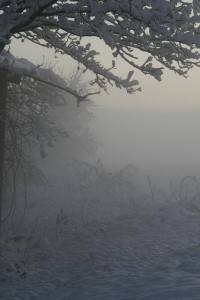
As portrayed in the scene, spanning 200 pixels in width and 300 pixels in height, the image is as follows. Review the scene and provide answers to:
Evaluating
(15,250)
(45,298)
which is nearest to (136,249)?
(15,250)

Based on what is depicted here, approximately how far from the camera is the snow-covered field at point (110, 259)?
18.9 feet

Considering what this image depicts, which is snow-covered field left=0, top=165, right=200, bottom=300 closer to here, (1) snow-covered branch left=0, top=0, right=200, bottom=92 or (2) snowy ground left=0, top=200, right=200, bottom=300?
(2) snowy ground left=0, top=200, right=200, bottom=300

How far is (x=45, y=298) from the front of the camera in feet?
19.1

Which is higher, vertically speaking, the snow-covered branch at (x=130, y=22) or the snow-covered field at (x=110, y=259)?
the snow-covered branch at (x=130, y=22)

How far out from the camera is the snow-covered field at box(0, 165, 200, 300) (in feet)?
18.9

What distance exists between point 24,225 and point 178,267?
228 inches

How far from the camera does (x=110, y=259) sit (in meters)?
7.66

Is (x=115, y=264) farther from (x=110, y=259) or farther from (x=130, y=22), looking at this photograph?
Result: (x=130, y=22)

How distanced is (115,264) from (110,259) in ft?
1.45

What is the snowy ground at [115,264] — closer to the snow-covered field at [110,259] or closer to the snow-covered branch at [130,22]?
the snow-covered field at [110,259]

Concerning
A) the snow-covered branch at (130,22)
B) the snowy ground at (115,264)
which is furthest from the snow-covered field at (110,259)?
the snow-covered branch at (130,22)

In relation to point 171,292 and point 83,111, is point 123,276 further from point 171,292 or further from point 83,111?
point 83,111

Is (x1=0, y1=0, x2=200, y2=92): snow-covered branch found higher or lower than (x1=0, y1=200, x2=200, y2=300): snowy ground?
higher

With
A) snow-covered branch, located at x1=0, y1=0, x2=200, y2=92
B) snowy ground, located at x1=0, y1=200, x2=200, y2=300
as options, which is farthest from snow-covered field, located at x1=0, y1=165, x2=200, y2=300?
snow-covered branch, located at x1=0, y1=0, x2=200, y2=92
